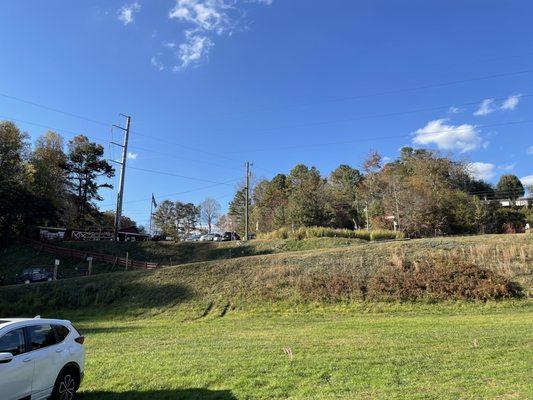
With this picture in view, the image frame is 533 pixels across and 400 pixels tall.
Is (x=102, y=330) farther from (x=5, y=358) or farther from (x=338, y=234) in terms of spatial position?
(x=338, y=234)

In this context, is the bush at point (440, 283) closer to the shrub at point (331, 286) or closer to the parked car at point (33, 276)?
the shrub at point (331, 286)

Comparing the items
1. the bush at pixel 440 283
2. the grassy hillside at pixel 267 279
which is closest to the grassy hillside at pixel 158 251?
the grassy hillside at pixel 267 279

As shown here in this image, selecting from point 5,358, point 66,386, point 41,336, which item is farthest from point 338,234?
point 5,358

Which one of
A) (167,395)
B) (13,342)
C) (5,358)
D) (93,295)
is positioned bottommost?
(167,395)

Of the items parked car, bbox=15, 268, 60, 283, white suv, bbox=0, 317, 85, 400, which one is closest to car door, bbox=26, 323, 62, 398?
white suv, bbox=0, 317, 85, 400

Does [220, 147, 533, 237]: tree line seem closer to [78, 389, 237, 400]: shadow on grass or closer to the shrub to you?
the shrub

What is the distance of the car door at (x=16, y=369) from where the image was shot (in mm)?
5989

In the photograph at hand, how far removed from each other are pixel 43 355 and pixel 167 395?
6.99 ft

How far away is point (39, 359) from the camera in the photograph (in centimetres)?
676

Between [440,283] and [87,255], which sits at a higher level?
[87,255]

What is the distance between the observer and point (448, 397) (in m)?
6.64

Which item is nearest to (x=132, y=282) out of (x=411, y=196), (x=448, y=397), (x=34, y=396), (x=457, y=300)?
(x=457, y=300)

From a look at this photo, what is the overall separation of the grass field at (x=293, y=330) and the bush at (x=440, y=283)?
2.01 ft

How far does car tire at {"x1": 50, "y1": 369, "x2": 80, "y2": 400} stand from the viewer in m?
7.11
